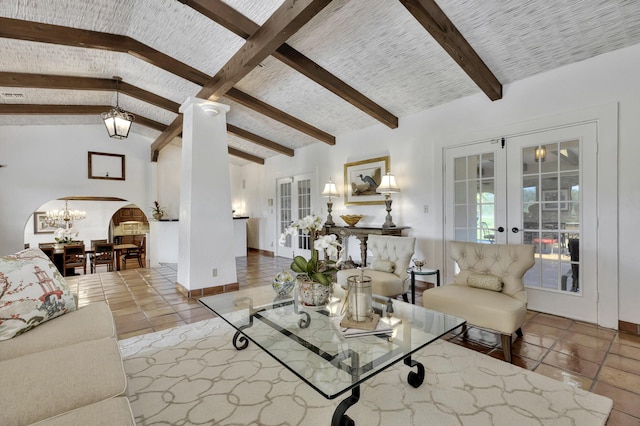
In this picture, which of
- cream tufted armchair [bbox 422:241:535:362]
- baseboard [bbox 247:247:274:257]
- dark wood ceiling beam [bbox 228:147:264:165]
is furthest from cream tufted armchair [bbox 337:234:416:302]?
dark wood ceiling beam [bbox 228:147:264:165]

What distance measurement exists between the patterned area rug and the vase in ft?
1.69

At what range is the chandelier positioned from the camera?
930 cm

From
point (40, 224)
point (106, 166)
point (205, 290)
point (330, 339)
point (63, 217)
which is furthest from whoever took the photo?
point (40, 224)

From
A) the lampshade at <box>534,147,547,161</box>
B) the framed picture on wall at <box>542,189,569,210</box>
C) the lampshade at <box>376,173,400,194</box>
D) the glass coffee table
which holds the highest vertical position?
the lampshade at <box>534,147,547,161</box>

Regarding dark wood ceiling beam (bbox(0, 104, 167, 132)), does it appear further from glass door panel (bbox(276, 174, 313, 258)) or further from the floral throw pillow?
the floral throw pillow

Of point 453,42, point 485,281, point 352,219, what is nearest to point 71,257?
point 352,219

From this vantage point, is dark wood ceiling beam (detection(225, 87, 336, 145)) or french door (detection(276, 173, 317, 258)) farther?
french door (detection(276, 173, 317, 258))

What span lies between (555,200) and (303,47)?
124 inches

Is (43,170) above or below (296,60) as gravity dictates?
below

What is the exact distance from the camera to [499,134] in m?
3.50

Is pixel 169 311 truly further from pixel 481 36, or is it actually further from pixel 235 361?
pixel 481 36

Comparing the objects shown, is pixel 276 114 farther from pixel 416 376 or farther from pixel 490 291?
pixel 416 376

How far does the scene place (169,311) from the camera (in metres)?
3.41

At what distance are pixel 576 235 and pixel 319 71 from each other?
326 centimetres
